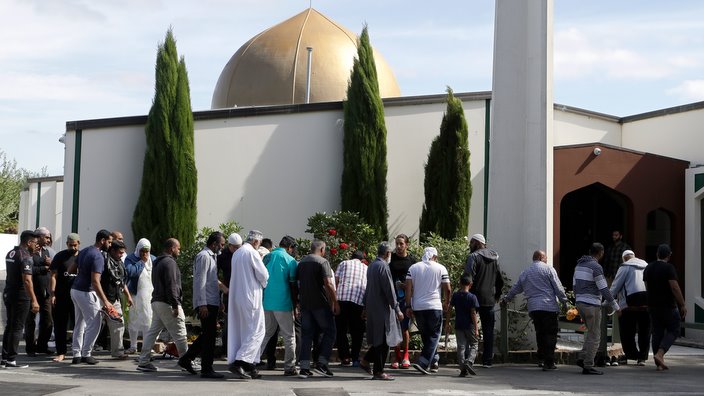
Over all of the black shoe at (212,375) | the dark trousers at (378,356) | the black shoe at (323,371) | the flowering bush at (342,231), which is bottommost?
the black shoe at (212,375)

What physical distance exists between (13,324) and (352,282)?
4341mm

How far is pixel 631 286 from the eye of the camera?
49.7 feet

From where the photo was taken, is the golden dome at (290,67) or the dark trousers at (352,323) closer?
the dark trousers at (352,323)

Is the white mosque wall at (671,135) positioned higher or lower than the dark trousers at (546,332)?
higher

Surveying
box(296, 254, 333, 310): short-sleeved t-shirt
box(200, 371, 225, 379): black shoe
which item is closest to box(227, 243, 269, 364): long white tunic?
box(200, 371, 225, 379): black shoe

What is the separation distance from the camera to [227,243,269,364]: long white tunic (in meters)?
12.1

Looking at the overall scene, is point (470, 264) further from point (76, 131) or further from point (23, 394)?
point (76, 131)

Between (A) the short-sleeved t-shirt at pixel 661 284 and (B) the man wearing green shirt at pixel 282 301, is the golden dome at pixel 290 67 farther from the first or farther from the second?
(B) the man wearing green shirt at pixel 282 301

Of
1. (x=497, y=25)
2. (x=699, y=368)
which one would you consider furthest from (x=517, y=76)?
(x=699, y=368)

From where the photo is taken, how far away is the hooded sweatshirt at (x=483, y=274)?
545 inches

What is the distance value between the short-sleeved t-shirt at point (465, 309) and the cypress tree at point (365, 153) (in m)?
7.46

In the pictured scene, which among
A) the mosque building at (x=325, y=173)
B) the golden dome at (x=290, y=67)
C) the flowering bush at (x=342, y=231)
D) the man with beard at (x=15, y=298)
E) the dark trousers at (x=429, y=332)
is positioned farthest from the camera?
the golden dome at (x=290, y=67)

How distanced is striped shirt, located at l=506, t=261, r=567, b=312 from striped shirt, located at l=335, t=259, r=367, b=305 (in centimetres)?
224

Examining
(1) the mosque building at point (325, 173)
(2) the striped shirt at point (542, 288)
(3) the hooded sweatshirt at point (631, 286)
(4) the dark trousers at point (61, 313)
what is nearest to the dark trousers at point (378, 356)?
(2) the striped shirt at point (542, 288)
